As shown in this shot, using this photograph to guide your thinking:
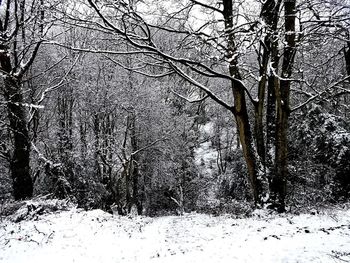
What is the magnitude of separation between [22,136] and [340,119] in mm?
15616

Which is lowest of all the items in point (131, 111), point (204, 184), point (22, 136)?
point (204, 184)

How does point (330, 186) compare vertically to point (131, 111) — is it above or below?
below

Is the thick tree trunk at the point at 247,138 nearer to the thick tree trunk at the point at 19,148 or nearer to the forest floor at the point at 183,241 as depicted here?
the forest floor at the point at 183,241

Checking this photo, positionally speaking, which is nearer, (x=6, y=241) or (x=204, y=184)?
(x=6, y=241)

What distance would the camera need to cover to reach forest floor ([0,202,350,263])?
548 centimetres

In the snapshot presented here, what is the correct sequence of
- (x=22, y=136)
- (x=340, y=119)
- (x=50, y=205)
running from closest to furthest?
(x=50, y=205) → (x=22, y=136) → (x=340, y=119)

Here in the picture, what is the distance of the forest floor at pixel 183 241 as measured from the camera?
548cm

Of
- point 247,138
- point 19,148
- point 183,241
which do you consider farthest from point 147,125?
point 183,241

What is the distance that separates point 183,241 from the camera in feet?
27.7

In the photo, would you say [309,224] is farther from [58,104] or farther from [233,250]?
[58,104]

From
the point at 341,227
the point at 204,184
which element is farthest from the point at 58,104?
the point at 341,227

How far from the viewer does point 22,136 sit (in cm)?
1138

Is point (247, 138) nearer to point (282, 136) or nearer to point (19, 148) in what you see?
point (282, 136)

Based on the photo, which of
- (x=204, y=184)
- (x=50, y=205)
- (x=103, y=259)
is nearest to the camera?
(x=103, y=259)
